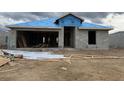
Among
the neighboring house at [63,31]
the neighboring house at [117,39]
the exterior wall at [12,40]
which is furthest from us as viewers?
the neighboring house at [117,39]

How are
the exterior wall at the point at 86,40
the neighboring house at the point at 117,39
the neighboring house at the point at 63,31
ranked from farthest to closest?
1. the neighboring house at the point at 117,39
2. the exterior wall at the point at 86,40
3. the neighboring house at the point at 63,31

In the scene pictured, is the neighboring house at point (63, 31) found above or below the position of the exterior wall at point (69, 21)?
below

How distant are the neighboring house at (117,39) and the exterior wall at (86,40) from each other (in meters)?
5.83

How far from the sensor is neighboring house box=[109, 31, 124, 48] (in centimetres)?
2039

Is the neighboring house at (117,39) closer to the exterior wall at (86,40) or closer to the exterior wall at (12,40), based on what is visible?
the exterior wall at (86,40)

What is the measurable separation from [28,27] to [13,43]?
2.27 metres

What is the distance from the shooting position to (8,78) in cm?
449

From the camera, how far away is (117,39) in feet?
70.4

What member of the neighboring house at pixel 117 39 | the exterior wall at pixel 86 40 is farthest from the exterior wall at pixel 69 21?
the neighboring house at pixel 117 39

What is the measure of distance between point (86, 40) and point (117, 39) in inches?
333

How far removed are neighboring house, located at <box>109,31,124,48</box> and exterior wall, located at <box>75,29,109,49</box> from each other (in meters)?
5.83

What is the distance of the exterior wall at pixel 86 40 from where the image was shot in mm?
15211

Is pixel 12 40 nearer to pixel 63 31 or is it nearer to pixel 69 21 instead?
pixel 63 31

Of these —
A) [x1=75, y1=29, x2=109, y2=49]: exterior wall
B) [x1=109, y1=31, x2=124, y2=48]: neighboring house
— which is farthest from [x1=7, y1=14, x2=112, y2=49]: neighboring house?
[x1=109, y1=31, x2=124, y2=48]: neighboring house
